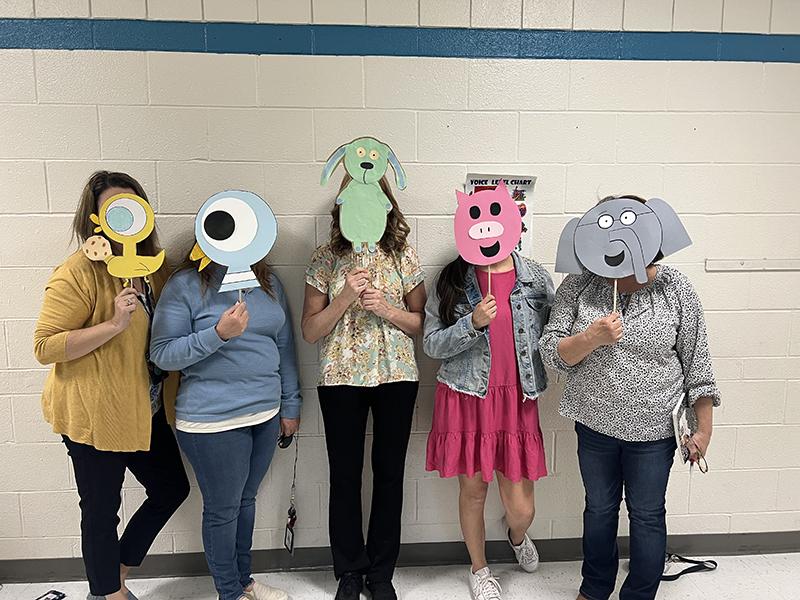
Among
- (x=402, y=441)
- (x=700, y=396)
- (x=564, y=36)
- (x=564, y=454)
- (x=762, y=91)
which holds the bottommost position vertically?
(x=564, y=454)

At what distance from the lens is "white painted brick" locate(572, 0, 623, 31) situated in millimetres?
2000

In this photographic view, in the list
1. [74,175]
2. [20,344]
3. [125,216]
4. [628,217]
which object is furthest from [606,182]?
[20,344]

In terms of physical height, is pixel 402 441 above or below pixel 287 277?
below

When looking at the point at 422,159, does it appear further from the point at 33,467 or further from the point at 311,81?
the point at 33,467

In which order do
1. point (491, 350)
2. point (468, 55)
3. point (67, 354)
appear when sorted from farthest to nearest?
point (468, 55)
point (491, 350)
point (67, 354)

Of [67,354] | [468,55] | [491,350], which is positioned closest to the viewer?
[67,354]

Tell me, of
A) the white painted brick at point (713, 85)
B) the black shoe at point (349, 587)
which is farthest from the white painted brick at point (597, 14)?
the black shoe at point (349, 587)

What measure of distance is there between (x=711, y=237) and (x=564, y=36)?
990 millimetres

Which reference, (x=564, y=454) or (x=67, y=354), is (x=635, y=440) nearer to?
(x=564, y=454)

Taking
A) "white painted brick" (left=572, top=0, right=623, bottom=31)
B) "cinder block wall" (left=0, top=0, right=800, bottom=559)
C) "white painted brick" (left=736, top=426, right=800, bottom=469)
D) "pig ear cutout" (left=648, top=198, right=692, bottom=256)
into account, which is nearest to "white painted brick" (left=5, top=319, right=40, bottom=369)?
"cinder block wall" (left=0, top=0, right=800, bottom=559)

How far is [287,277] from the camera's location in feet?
6.76

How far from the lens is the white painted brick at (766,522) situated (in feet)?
7.43

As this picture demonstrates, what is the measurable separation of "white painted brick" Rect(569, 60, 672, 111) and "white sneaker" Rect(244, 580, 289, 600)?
7.09 feet

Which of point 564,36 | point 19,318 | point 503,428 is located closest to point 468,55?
point 564,36
